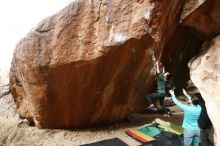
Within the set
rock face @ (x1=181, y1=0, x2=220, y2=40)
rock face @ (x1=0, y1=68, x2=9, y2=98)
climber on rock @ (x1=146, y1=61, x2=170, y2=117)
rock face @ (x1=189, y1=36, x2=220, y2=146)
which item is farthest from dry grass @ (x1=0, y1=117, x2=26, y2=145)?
rock face @ (x1=181, y1=0, x2=220, y2=40)

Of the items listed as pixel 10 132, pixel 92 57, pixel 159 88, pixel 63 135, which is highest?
pixel 92 57

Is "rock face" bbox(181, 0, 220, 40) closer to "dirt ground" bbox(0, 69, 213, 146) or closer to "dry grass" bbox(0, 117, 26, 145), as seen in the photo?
"dirt ground" bbox(0, 69, 213, 146)

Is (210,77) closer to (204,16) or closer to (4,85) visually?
(204,16)

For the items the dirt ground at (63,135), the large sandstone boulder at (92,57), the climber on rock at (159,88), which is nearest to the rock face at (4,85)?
the dirt ground at (63,135)

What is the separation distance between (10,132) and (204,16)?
152 inches

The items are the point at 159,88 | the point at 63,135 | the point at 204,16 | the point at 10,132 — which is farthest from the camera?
the point at 159,88

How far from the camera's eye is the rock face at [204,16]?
4973 mm

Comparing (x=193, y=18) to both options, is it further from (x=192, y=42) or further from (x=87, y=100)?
(x=87, y=100)

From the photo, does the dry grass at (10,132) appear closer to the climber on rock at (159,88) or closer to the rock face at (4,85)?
the rock face at (4,85)

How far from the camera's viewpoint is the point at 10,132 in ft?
20.0

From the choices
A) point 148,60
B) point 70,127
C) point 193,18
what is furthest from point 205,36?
point 70,127

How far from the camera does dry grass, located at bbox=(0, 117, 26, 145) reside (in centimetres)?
588

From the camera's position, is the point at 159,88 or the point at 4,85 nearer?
the point at 159,88

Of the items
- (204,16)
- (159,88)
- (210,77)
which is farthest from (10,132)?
(204,16)
